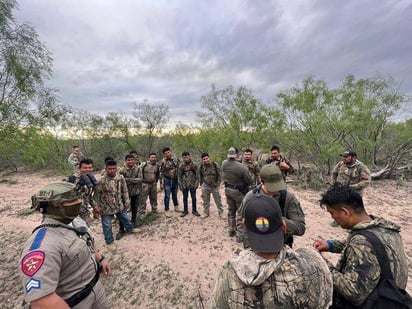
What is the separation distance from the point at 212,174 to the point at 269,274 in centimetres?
419

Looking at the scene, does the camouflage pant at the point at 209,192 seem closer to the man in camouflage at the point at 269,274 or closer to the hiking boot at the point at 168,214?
the hiking boot at the point at 168,214

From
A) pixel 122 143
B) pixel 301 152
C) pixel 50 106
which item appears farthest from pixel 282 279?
pixel 122 143

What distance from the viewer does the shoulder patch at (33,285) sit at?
1184 mm

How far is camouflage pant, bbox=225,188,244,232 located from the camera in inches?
161

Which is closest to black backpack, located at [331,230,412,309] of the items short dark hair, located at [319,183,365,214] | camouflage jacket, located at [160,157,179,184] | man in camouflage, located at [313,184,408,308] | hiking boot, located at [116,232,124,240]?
man in camouflage, located at [313,184,408,308]

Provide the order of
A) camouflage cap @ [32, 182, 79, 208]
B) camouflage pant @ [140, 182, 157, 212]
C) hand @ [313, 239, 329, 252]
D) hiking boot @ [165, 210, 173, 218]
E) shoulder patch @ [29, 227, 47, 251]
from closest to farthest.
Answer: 1. shoulder patch @ [29, 227, 47, 251]
2. camouflage cap @ [32, 182, 79, 208]
3. hand @ [313, 239, 329, 252]
4. camouflage pant @ [140, 182, 157, 212]
5. hiking boot @ [165, 210, 173, 218]

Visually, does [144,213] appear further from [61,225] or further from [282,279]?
[282,279]

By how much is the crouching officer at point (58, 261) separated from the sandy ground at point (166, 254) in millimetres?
1474

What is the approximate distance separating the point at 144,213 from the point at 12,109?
372cm

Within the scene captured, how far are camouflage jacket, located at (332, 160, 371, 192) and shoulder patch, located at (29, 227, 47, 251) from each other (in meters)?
4.97

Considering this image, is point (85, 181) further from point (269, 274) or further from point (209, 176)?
point (269, 274)

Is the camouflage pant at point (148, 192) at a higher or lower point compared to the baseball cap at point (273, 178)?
lower

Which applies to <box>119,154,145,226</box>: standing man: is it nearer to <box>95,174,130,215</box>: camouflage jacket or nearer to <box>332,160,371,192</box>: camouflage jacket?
<box>95,174,130,215</box>: camouflage jacket

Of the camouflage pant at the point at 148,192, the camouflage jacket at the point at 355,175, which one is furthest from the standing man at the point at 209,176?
the camouflage jacket at the point at 355,175
